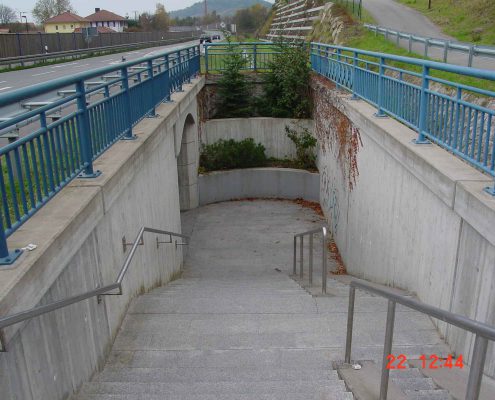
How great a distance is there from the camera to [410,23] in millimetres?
25750

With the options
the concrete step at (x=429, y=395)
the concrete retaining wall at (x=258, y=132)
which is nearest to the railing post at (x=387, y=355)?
the concrete step at (x=429, y=395)

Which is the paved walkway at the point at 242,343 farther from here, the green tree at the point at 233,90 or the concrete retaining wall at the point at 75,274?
the green tree at the point at 233,90

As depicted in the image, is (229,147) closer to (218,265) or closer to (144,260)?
(218,265)

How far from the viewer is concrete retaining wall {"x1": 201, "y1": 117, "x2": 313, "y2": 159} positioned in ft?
56.0

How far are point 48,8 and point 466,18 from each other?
284ft

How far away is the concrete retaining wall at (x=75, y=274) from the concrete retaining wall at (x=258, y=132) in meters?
10.1

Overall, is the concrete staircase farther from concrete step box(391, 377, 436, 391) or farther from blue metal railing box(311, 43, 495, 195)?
blue metal railing box(311, 43, 495, 195)

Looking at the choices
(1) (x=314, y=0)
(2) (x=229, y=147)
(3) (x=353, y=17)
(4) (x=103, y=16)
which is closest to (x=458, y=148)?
(2) (x=229, y=147)

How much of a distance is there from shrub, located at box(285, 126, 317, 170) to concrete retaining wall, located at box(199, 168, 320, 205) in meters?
0.43

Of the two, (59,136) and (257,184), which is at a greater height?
(59,136)

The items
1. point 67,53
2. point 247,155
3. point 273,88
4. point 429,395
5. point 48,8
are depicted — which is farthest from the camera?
point 48,8

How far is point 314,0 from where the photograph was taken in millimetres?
33906

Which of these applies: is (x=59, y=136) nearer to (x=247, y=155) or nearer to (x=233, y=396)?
(x=233, y=396)

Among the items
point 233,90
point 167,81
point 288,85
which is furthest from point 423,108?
point 233,90
